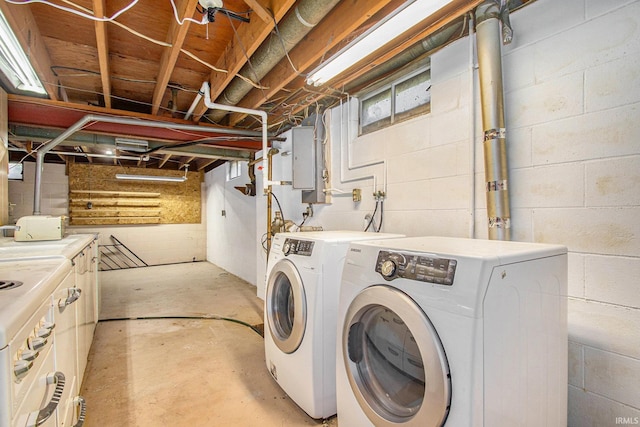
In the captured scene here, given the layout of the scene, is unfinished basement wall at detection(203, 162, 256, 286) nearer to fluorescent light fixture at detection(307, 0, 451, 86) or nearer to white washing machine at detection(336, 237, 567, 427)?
fluorescent light fixture at detection(307, 0, 451, 86)

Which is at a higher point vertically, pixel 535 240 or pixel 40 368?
pixel 535 240

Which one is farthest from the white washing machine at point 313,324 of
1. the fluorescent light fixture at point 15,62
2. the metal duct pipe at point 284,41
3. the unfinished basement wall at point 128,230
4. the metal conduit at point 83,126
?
the unfinished basement wall at point 128,230

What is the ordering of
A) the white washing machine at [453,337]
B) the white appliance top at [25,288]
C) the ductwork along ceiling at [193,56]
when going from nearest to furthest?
the white appliance top at [25,288] < the white washing machine at [453,337] < the ductwork along ceiling at [193,56]

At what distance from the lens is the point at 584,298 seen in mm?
1371

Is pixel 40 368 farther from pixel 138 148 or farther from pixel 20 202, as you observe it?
pixel 20 202

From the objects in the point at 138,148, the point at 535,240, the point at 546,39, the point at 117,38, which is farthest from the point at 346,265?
the point at 138,148

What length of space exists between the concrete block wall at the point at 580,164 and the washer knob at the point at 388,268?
2.81ft

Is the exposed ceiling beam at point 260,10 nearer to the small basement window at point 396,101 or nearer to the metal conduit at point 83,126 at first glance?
the small basement window at point 396,101

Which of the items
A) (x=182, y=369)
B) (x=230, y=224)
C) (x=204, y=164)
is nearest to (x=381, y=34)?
(x=182, y=369)

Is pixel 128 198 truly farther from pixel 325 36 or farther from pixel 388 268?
pixel 388 268

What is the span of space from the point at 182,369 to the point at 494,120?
8.93 ft

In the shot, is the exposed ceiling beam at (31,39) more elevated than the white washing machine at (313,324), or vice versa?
the exposed ceiling beam at (31,39)

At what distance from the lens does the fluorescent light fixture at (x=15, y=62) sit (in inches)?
61.4

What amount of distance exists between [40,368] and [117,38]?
2.23m
